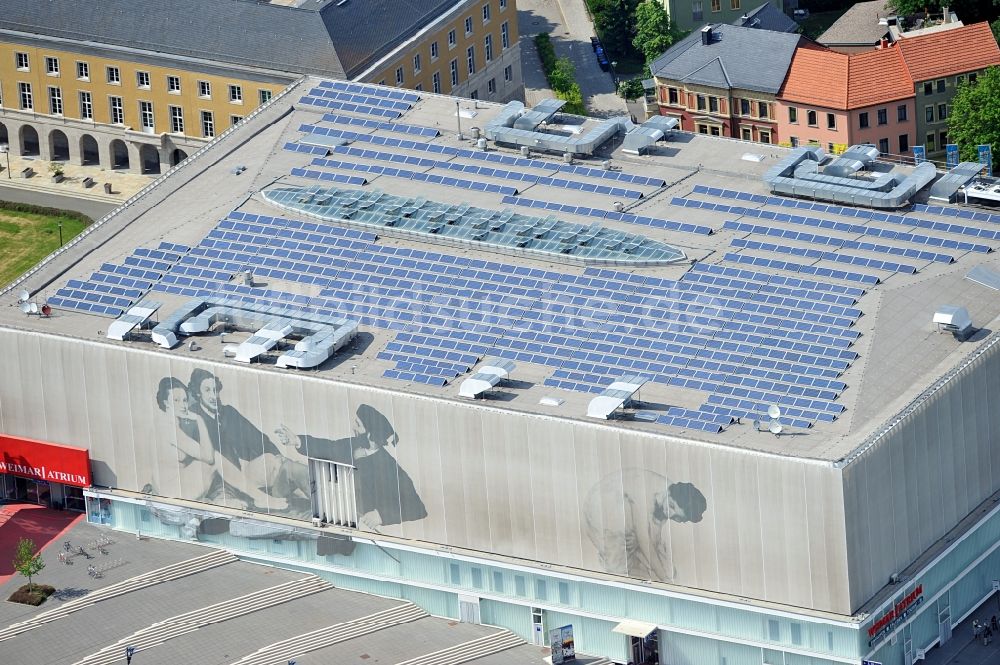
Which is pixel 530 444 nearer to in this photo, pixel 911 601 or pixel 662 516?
pixel 662 516

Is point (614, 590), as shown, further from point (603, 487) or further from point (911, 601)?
point (911, 601)

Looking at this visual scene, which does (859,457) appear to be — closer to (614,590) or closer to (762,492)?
(762,492)

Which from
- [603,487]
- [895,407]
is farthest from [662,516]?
[895,407]

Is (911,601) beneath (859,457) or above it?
beneath

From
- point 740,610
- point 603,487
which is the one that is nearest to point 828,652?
point 740,610

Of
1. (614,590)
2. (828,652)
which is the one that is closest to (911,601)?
(828,652)

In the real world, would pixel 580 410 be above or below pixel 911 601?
above
